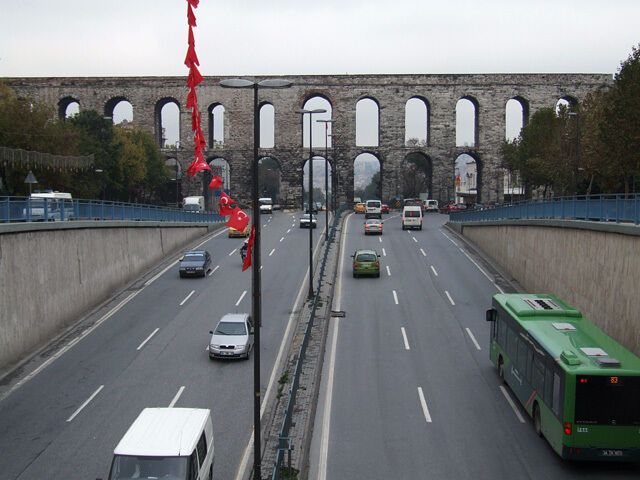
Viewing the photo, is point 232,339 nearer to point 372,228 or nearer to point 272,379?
point 272,379

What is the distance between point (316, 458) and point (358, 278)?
27118mm

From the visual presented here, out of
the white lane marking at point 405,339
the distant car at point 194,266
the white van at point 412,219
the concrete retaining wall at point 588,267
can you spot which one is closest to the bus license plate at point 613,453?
the concrete retaining wall at point 588,267

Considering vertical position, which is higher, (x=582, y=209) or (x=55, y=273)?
(x=582, y=209)

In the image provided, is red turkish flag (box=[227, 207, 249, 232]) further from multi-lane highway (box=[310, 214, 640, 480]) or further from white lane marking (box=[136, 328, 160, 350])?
white lane marking (box=[136, 328, 160, 350])

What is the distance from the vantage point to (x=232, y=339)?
29500 mm

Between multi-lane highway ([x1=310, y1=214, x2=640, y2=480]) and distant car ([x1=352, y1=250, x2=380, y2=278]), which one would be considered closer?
multi-lane highway ([x1=310, y1=214, x2=640, y2=480])

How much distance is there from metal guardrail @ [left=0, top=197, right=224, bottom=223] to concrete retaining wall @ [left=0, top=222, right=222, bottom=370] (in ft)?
1.57

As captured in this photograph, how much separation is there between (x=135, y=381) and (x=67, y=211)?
12258mm

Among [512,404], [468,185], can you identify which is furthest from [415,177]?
[512,404]

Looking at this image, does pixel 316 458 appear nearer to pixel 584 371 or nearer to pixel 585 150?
pixel 584 371

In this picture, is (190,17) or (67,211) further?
(67,211)

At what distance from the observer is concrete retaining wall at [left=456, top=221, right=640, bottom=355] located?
24469mm

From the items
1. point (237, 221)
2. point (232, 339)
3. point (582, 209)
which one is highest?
point (237, 221)

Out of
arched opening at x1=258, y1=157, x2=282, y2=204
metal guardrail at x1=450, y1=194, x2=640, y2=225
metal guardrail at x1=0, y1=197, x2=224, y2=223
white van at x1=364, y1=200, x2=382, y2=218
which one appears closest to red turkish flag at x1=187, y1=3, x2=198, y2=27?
metal guardrail at x1=0, y1=197, x2=224, y2=223
